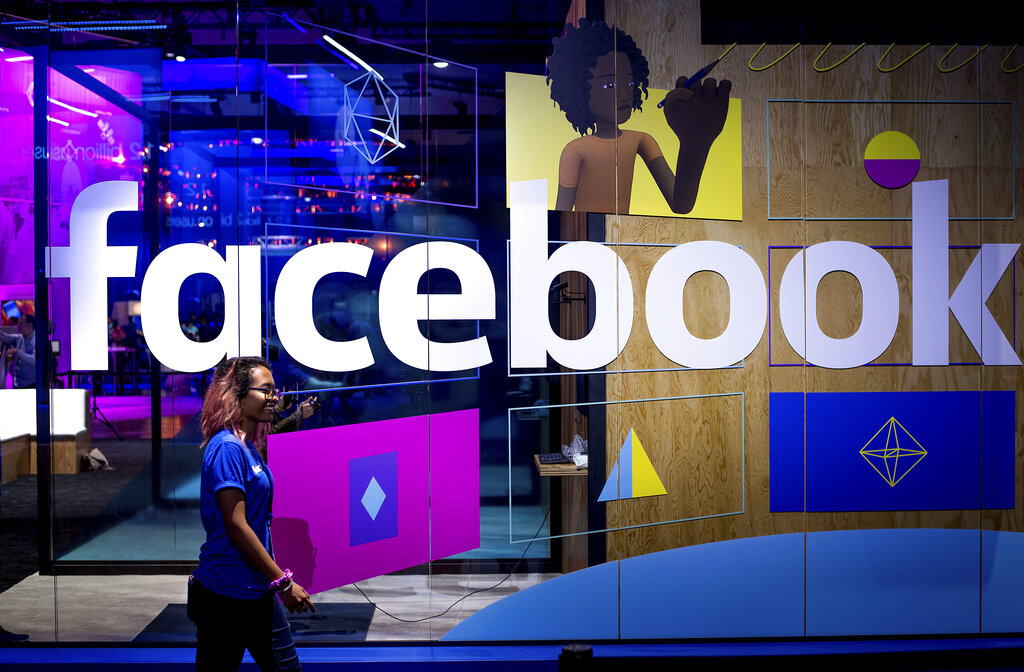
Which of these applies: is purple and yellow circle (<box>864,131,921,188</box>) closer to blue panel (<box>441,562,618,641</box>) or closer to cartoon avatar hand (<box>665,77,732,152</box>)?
cartoon avatar hand (<box>665,77,732,152</box>)

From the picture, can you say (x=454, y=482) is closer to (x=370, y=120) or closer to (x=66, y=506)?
(x=370, y=120)

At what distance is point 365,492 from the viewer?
3506mm

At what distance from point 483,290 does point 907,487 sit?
254 cm

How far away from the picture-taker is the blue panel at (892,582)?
3695 millimetres

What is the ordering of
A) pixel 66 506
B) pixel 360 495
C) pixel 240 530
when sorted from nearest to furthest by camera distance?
pixel 240 530, pixel 360 495, pixel 66 506

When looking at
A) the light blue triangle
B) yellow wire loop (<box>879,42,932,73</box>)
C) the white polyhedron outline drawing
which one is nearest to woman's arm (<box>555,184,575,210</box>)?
the white polyhedron outline drawing

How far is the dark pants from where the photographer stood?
88.7 inches

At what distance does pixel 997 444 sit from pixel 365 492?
3425 mm

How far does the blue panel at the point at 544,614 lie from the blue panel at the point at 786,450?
1078 millimetres

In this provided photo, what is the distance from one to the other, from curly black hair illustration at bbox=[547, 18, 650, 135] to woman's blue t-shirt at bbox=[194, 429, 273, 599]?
233 cm

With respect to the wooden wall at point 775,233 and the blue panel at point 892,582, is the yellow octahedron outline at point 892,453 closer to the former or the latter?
the wooden wall at point 775,233

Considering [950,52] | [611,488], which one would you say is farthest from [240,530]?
[950,52]

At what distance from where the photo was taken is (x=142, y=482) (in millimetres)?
3961

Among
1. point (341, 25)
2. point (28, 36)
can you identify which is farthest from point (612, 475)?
point (28, 36)
